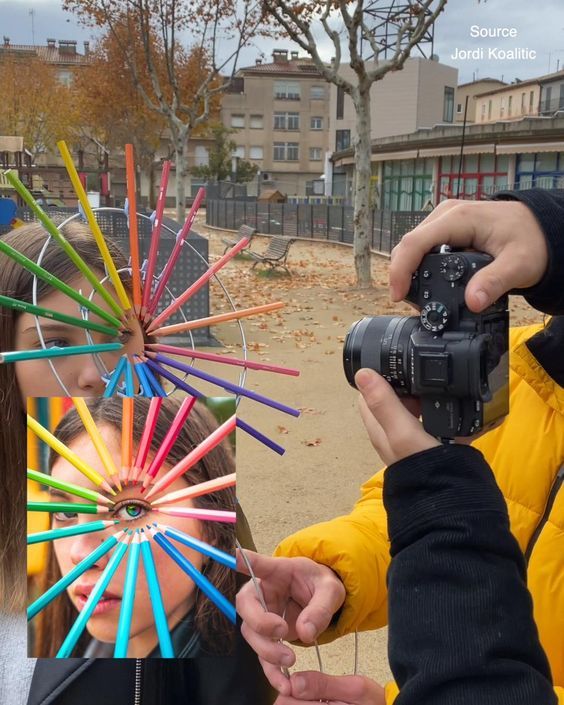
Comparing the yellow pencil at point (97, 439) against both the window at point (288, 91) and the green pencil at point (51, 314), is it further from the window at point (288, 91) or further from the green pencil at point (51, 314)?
the window at point (288, 91)

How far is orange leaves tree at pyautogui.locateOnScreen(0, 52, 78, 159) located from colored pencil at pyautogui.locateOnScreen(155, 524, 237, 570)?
136 ft

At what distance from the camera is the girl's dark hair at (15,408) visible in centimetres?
122

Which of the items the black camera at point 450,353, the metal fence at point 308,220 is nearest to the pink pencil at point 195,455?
the black camera at point 450,353

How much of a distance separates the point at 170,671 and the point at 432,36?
712 inches

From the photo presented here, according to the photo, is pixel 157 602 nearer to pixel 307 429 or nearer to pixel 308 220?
pixel 307 429

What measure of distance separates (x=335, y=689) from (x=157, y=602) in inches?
16.2

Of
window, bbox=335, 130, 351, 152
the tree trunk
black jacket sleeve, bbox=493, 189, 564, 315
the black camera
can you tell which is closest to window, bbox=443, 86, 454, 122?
window, bbox=335, 130, 351, 152

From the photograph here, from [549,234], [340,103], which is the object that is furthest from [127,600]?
[340,103]

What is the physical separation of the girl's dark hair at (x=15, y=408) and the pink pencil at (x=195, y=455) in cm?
22

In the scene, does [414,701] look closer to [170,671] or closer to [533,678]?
[533,678]

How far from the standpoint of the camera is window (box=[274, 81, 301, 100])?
213 ft

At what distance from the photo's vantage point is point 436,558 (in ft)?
3.31

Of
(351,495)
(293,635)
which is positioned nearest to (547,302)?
(293,635)

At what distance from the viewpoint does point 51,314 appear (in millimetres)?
1163
